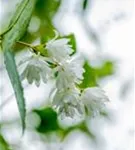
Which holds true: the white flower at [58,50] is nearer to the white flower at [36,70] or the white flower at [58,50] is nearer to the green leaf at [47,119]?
the white flower at [36,70]

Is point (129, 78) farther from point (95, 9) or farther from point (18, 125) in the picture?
point (18, 125)

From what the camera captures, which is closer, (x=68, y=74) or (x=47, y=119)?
(x=68, y=74)

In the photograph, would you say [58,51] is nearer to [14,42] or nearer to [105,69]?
[14,42]

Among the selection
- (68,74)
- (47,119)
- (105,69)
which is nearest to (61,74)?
(68,74)

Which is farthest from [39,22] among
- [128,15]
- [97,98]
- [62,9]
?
[97,98]

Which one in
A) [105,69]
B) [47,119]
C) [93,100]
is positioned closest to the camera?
[93,100]

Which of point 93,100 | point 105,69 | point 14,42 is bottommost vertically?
point 105,69

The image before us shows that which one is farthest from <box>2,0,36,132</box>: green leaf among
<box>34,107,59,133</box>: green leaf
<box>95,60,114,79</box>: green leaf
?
<box>95,60,114,79</box>: green leaf
